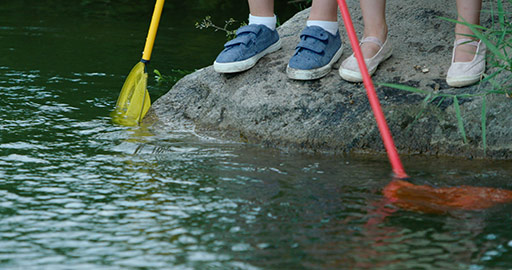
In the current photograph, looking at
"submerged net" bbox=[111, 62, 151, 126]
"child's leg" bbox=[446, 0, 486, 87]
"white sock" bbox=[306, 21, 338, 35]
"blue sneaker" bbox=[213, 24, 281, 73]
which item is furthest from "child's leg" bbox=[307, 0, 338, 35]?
"submerged net" bbox=[111, 62, 151, 126]

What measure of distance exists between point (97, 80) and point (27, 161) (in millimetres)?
1494

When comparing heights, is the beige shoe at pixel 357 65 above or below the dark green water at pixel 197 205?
above

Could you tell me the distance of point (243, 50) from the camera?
9.84 feet

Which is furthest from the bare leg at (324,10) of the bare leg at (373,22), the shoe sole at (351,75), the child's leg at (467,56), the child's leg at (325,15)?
the child's leg at (467,56)

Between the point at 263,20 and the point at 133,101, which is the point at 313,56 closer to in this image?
the point at 263,20

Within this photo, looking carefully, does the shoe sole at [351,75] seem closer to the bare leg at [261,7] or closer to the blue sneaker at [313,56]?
the blue sneaker at [313,56]

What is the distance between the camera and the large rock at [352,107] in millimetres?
2676

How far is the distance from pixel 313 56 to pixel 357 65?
0.18 meters

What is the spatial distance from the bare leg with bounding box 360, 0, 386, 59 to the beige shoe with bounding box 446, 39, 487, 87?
31 cm

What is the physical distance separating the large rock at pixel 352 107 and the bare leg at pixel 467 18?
4.8 inches

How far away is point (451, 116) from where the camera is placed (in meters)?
2.69

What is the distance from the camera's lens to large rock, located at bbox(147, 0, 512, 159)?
268 cm

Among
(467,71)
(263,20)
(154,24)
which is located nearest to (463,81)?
(467,71)

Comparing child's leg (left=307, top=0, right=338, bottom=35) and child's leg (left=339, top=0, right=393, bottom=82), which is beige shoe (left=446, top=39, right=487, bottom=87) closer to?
child's leg (left=339, top=0, right=393, bottom=82)
